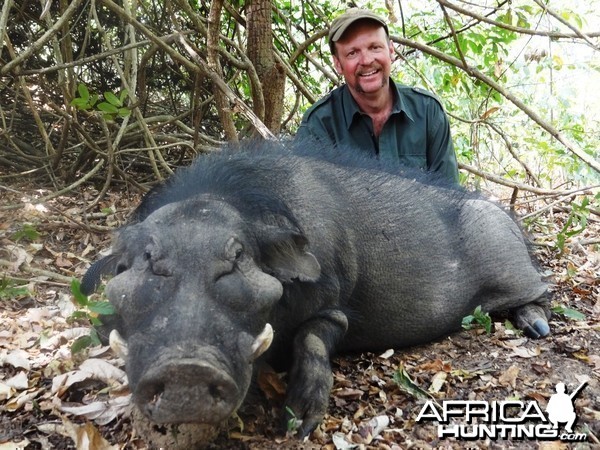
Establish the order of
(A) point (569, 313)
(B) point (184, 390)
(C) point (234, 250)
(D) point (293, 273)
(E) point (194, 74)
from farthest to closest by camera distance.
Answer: (E) point (194, 74)
(A) point (569, 313)
(D) point (293, 273)
(C) point (234, 250)
(B) point (184, 390)

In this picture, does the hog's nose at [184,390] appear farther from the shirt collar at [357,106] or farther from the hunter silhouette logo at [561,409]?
the shirt collar at [357,106]

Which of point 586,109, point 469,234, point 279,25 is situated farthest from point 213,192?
point 586,109

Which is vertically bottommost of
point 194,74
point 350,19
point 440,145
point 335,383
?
point 335,383

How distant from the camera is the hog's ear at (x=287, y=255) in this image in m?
2.91

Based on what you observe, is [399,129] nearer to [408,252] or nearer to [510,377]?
[408,252]

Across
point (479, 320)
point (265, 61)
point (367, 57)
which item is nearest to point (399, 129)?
point (367, 57)

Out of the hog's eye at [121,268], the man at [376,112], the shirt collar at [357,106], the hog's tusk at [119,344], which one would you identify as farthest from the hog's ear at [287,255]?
the shirt collar at [357,106]

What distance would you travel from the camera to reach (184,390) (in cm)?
212

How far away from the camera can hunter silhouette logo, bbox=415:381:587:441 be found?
271 centimetres

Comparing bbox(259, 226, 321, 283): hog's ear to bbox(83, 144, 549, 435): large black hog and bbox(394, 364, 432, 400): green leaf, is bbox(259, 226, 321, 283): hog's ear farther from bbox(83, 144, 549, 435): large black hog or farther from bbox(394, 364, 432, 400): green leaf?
bbox(394, 364, 432, 400): green leaf

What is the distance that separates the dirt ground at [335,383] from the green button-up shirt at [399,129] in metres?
1.46

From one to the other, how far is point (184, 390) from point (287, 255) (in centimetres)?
99

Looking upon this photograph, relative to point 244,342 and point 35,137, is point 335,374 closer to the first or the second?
point 244,342

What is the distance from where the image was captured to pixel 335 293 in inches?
133
